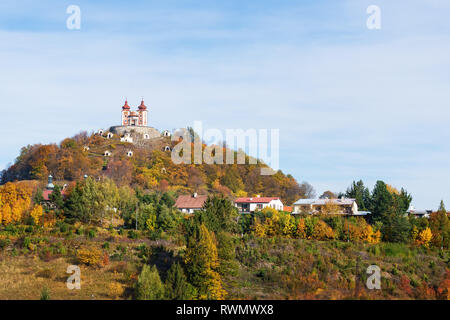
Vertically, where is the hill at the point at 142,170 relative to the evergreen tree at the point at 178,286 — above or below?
above

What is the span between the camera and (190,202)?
81562mm

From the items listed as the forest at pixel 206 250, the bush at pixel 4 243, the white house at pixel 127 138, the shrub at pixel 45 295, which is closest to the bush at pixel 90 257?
the forest at pixel 206 250

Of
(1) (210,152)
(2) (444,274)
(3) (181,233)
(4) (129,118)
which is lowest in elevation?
(2) (444,274)

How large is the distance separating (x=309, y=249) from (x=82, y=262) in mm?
22195

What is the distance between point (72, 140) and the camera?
11462cm

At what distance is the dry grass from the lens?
39.1 m

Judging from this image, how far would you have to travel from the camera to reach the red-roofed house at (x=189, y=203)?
79625mm

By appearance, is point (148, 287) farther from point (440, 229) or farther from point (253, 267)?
point (440, 229)

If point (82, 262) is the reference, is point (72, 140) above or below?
above

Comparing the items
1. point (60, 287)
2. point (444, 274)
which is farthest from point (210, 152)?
point (60, 287)

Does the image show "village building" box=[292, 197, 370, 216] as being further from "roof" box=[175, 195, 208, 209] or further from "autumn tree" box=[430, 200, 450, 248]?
"roof" box=[175, 195, 208, 209]

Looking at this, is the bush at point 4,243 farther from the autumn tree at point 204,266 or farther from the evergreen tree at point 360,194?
the evergreen tree at point 360,194

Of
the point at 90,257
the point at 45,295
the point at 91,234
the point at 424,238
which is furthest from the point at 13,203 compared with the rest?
the point at 424,238

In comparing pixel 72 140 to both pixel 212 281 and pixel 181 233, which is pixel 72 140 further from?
pixel 212 281
